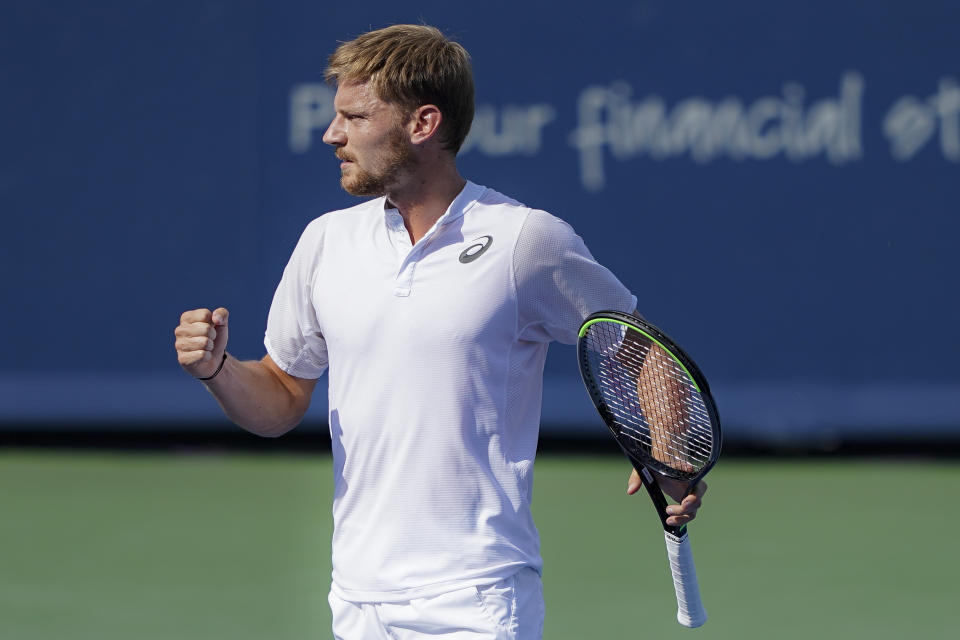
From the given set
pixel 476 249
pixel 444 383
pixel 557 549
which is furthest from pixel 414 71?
pixel 557 549

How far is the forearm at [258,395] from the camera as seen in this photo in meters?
2.71

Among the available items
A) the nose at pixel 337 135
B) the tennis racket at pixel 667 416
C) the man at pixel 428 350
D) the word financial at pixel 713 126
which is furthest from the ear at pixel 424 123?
the word financial at pixel 713 126

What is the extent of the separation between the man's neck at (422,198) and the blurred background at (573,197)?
4753 millimetres

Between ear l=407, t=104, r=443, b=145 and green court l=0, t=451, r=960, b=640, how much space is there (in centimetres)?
246

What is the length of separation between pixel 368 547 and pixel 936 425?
19.4ft

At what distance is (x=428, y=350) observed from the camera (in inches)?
99.2

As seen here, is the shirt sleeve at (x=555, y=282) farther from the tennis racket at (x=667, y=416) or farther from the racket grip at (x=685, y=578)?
the racket grip at (x=685, y=578)

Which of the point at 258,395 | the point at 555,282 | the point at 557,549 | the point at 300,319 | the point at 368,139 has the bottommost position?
the point at 557,549

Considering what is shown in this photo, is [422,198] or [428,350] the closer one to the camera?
[428,350]

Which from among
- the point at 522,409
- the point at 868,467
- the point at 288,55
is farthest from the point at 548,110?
the point at 522,409

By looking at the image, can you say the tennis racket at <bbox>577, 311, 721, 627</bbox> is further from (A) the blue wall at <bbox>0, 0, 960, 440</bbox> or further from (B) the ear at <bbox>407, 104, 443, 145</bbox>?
(A) the blue wall at <bbox>0, 0, 960, 440</bbox>

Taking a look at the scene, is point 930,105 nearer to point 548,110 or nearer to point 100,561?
point 548,110

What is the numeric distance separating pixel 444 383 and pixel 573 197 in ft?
18.1

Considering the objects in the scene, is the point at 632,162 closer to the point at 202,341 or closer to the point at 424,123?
the point at 424,123
